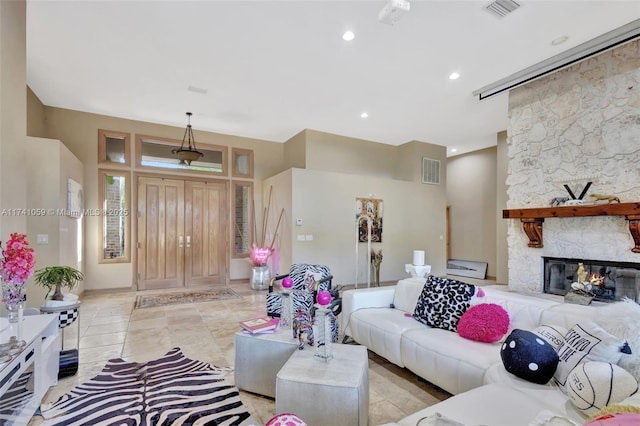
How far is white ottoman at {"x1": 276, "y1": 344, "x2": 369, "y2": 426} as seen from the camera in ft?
5.64

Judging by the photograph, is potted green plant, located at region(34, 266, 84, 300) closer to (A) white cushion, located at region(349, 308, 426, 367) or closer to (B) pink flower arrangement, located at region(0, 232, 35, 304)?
(B) pink flower arrangement, located at region(0, 232, 35, 304)

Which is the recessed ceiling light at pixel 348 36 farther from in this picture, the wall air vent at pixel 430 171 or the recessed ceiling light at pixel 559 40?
the wall air vent at pixel 430 171

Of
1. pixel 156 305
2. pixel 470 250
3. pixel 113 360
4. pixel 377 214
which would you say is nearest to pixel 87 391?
pixel 113 360

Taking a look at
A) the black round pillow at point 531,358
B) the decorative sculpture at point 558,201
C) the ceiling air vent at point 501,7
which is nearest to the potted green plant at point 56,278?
the black round pillow at point 531,358

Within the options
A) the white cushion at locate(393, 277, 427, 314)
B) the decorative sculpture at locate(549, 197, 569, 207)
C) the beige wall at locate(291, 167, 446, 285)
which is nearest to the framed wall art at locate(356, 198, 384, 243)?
the beige wall at locate(291, 167, 446, 285)

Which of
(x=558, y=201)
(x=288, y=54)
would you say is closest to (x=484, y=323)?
(x=558, y=201)

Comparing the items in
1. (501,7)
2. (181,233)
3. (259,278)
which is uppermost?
(501,7)

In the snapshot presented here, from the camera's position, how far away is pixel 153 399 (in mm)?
2383

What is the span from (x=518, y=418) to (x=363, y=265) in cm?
561

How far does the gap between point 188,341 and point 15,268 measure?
2.00 m

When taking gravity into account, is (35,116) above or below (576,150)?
above

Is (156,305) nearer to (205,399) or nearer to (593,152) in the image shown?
(205,399)

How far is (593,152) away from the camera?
12.5 feet

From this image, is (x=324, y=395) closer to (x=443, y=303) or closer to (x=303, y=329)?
(x=303, y=329)
